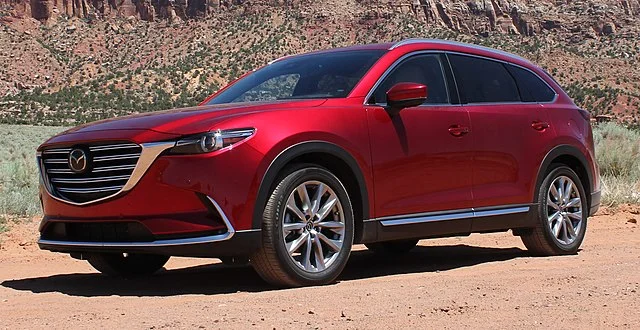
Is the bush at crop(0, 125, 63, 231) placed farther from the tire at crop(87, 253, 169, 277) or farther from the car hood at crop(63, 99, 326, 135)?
the car hood at crop(63, 99, 326, 135)

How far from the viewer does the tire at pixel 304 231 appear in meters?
6.26

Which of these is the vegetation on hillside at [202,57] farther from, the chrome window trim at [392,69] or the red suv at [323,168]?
the chrome window trim at [392,69]

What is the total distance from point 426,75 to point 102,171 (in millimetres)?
2831

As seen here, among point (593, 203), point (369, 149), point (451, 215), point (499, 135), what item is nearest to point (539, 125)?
point (499, 135)

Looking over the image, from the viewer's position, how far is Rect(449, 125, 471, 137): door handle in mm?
7602

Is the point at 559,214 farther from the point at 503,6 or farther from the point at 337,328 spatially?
the point at 503,6

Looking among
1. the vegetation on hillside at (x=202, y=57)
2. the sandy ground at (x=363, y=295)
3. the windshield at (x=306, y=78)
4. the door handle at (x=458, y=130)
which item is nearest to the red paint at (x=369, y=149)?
the door handle at (x=458, y=130)

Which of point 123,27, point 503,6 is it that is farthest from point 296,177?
point 503,6

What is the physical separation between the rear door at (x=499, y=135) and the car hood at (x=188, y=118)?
5.36 ft

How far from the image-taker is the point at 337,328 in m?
4.84

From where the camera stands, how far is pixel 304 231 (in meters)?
6.51

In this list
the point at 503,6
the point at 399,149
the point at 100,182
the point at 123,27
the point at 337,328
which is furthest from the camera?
the point at 503,6

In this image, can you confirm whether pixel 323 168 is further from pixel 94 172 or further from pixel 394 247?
pixel 394 247

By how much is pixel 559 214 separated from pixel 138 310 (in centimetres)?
452
